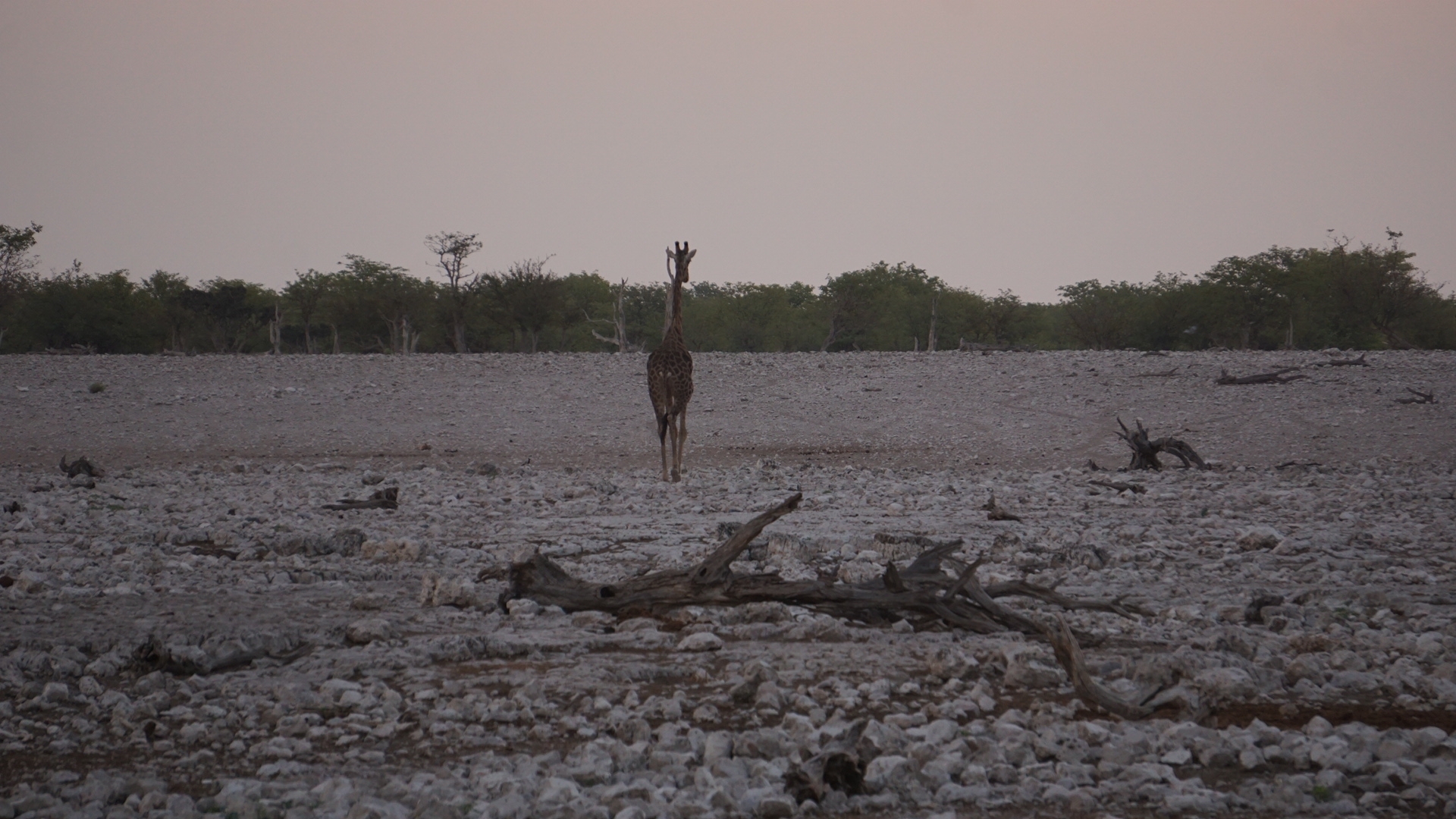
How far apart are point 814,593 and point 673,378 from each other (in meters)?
8.86

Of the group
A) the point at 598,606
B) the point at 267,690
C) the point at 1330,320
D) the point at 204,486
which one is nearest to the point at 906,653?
the point at 598,606

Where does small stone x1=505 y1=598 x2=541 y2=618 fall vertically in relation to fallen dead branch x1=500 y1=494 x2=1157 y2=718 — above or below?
below

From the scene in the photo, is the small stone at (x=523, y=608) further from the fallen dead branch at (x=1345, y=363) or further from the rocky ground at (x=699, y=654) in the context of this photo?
the fallen dead branch at (x=1345, y=363)

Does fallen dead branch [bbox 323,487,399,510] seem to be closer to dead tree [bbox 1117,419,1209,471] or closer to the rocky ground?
the rocky ground

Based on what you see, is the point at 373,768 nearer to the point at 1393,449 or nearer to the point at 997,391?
the point at 1393,449

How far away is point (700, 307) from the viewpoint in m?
57.3

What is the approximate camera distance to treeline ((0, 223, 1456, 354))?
41625 millimetres

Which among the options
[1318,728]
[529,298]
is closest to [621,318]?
[529,298]

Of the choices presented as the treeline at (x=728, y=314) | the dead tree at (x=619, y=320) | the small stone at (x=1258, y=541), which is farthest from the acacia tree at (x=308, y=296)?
the small stone at (x=1258, y=541)

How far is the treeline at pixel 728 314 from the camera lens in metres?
41.6

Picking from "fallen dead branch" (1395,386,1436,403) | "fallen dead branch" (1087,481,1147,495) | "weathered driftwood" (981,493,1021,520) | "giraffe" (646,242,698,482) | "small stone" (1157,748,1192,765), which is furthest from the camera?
"fallen dead branch" (1395,386,1436,403)

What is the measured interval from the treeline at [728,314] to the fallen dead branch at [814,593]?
33.2 m

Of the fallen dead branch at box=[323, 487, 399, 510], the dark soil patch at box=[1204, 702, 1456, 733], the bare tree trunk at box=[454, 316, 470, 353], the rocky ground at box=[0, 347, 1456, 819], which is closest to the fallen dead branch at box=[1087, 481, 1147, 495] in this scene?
the rocky ground at box=[0, 347, 1456, 819]

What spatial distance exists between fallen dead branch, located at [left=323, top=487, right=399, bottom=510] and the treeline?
1101 inches
